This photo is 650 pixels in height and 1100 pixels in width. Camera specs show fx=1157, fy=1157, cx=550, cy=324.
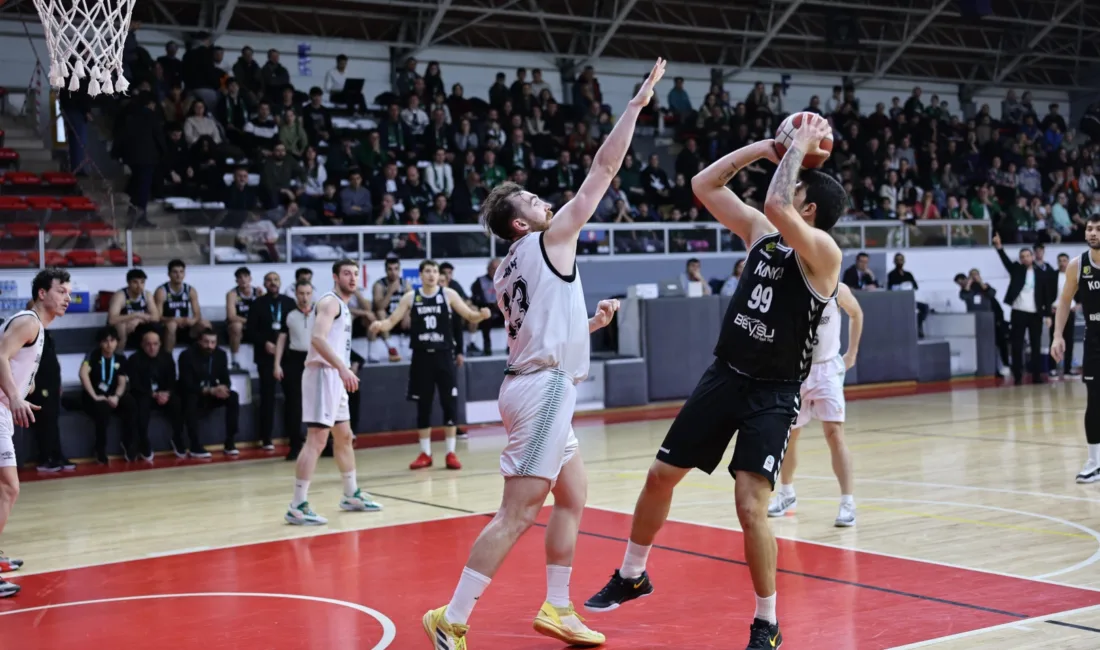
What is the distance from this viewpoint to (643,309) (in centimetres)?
1770

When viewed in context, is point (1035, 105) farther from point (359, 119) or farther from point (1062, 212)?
point (359, 119)

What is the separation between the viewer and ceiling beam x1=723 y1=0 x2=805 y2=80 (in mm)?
25984

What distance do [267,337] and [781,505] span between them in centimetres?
773

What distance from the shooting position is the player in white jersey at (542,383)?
5098mm

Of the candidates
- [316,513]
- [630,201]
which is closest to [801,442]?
[316,513]

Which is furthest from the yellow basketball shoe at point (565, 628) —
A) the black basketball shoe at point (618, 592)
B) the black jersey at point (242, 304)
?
the black jersey at point (242, 304)

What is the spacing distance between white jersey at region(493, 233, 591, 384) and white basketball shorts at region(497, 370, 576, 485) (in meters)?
0.07

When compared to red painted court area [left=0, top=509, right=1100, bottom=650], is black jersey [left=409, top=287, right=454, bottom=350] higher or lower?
higher

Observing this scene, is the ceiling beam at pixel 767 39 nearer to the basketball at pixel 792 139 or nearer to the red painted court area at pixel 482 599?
the red painted court area at pixel 482 599

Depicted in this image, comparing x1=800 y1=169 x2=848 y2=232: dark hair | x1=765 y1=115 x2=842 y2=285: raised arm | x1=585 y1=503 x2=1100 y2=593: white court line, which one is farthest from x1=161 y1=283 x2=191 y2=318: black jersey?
x1=765 y1=115 x2=842 y2=285: raised arm

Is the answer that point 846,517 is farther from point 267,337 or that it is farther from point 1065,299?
point 267,337

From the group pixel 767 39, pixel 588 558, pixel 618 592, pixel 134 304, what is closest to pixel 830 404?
pixel 588 558

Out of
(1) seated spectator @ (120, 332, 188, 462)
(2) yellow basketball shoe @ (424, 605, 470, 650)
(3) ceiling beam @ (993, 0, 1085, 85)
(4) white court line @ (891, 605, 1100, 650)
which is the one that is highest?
(3) ceiling beam @ (993, 0, 1085, 85)

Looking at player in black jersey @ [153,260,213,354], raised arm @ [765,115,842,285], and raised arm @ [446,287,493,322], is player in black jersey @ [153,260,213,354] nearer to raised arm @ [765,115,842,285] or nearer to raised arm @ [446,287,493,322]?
raised arm @ [446,287,493,322]
